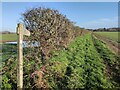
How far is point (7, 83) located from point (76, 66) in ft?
12.4

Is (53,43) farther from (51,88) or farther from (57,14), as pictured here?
(51,88)

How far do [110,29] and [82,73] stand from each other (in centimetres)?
7725

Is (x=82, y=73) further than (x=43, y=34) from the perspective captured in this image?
Yes

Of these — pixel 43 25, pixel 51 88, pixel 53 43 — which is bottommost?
pixel 51 88

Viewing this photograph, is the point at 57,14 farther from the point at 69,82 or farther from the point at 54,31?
the point at 69,82

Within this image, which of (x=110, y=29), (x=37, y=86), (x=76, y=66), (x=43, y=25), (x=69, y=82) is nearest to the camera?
(x=37, y=86)

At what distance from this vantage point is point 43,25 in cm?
866

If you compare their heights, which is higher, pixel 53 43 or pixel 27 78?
pixel 53 43

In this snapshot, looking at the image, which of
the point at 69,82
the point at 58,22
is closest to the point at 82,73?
the point at 69,82

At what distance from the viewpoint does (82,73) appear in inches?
373

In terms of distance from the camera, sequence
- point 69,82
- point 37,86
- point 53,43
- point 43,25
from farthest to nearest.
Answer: point 53,43
point 43,25
point 69,82
point 37,86

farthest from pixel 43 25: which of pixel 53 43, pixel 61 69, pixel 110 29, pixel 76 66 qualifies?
pixel 110 29

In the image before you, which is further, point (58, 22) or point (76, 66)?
point (76, 66)

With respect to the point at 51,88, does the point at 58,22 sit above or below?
above
